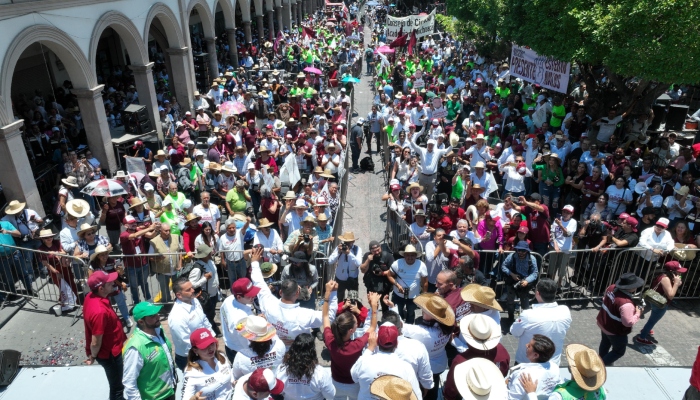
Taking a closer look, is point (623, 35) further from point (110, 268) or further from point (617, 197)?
point (110, 268)

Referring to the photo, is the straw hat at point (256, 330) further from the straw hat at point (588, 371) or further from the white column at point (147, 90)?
the white column at point (147, 90)

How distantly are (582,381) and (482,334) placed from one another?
0.90 metres

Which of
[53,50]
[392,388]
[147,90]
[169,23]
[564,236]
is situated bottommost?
[564,236]

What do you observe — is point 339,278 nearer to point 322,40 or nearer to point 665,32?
point 665,32

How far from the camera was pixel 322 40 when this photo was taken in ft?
102

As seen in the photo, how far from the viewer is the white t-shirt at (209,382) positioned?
4.29 meters

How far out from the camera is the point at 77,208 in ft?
25.9

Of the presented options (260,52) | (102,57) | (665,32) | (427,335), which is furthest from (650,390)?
(260,52)

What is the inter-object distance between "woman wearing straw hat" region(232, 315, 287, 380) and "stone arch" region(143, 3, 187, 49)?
46.5ft

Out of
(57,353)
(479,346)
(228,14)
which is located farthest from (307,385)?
(228,14)

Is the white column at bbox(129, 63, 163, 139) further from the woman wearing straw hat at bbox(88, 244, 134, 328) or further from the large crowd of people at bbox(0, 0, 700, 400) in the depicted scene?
the woman wearing straw hat at bbox(88, 244, 134, 328)

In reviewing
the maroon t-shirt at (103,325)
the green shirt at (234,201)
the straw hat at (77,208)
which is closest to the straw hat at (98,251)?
the straw hat at (77,208)

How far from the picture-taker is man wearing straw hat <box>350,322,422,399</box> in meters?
4.37

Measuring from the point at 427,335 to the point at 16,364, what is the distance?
17.4 ft
